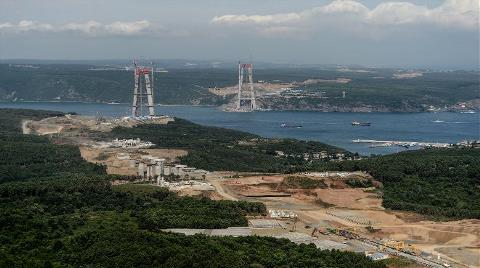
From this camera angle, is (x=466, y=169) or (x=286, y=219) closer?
(x=286, y=219)

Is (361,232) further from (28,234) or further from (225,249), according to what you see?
(28,234)

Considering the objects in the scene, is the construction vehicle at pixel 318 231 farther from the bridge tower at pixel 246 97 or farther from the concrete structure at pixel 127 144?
the bridge tower at pixel 246 97

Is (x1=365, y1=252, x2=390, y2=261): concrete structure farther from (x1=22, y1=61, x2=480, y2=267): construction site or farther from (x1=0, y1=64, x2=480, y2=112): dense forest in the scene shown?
(x1=0, y1=64, x2=480, y2=112): dense forest

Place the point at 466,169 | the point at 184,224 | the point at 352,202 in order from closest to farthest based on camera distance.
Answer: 1. the point at 184,224
2. the point at 352,202
3. the point at 466,169

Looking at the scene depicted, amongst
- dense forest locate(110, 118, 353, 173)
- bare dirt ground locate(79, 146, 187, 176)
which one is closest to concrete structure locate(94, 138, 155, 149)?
dense forest locate(110, 118, 353, 173)

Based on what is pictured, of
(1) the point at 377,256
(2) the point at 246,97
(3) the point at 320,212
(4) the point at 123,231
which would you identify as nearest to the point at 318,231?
(3) the point at 320,212

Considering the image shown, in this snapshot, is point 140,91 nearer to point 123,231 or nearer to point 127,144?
point 127,144

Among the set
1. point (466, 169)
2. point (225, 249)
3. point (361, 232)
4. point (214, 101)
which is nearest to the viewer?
point (225, 249)

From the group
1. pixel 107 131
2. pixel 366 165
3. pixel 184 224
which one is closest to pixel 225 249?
pixel 184 224
